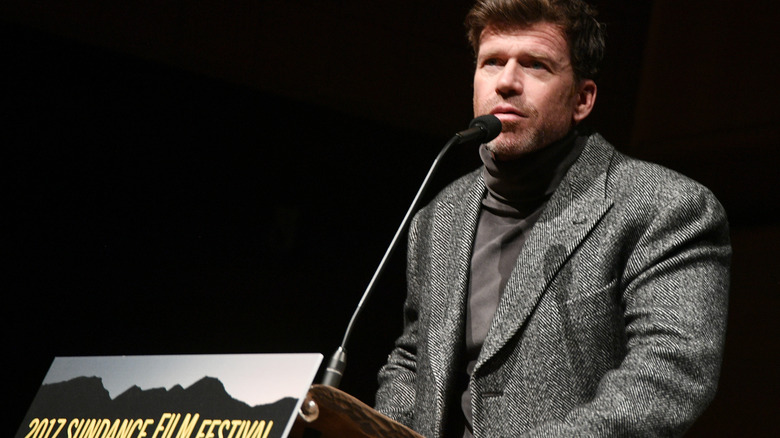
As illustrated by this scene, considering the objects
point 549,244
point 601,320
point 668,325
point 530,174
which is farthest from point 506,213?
point 668,325

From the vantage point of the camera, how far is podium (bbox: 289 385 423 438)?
1.03m

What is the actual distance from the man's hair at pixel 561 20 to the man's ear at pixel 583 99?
2 cm

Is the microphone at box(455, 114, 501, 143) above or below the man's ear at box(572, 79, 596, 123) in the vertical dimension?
below

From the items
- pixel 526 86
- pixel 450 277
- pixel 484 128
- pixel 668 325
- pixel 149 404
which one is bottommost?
pixel 149 404

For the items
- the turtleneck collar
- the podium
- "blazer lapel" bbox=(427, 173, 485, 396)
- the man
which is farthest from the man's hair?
the podium

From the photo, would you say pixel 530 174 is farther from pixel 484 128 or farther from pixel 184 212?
pixel 184 212

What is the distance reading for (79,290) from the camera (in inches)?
106

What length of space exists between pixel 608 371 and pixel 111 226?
6.03ft

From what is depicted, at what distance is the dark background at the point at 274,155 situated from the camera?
2559mm

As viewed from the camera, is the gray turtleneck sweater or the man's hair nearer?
the gray turtleneck sweater

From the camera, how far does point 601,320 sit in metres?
1.44

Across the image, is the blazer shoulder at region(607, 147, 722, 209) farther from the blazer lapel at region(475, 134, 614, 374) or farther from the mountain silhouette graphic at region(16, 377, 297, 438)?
the mountain silhouette graphic at region(16, 377, 297, 438)

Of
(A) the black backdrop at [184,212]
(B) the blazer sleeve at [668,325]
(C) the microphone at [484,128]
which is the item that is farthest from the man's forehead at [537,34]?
(A) the black backdrop at [184,212]

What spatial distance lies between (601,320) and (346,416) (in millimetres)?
557
